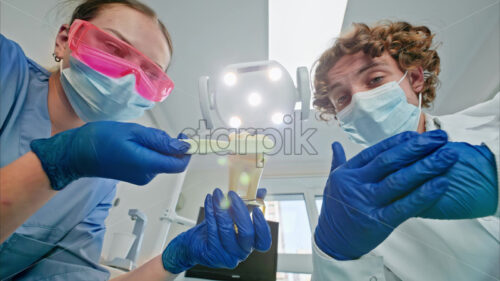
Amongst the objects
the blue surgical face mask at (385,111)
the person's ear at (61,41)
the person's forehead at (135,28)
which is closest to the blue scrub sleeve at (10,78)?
the person's ear at (61,41)

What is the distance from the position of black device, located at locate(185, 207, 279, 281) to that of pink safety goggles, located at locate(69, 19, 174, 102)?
3.11ft

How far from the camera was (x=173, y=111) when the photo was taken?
102cm

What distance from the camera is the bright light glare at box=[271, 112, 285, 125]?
740 mm

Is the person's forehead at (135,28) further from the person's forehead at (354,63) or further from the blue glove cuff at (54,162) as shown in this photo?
the person's forehead at (354,63)

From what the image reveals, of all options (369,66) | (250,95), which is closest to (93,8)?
(250,95)

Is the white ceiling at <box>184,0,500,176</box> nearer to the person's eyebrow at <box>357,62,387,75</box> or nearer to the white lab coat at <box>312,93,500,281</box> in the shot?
the white lab coat at <box>312,93,500,281</box>

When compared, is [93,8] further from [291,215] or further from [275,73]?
[291,215]

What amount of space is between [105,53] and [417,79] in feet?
3.60

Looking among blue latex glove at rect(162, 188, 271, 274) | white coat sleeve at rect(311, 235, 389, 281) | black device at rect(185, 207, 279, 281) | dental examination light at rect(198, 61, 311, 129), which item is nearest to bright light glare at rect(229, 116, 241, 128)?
dental examination light at rect(198, 61, 311, 129)

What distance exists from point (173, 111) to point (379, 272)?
3.61 feet

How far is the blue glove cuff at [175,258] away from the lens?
0.62 meters

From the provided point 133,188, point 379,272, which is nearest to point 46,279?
point 133,188

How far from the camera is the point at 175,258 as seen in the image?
A: 0.64m

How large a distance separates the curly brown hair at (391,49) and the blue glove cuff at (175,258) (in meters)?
0.87
